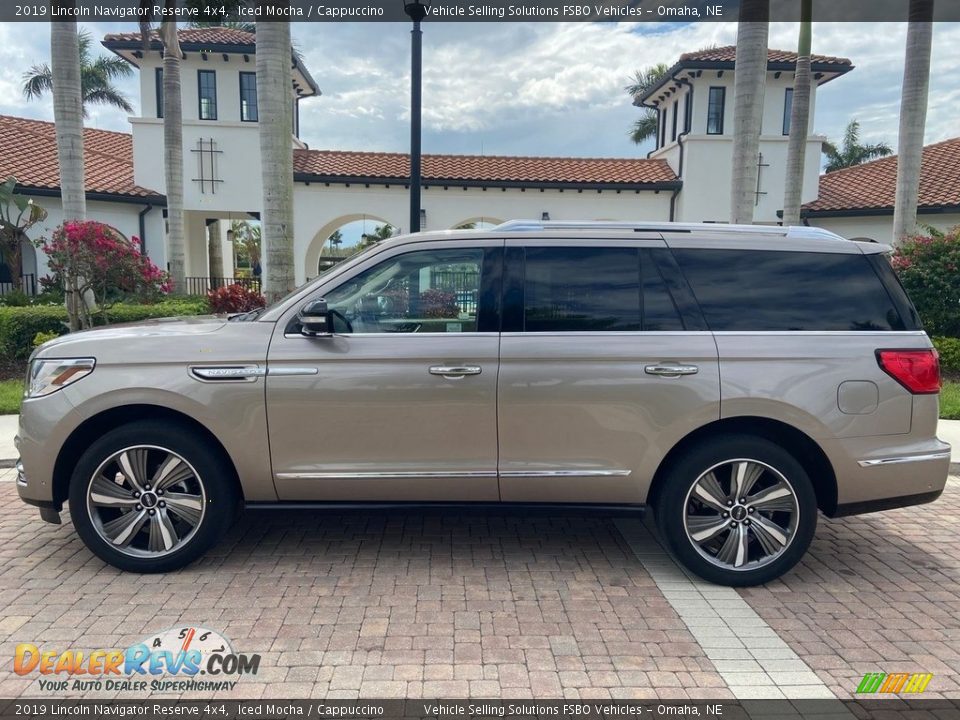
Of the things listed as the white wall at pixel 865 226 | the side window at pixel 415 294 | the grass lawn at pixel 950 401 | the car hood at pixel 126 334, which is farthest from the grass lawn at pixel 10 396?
the white wall at pixel 865 226

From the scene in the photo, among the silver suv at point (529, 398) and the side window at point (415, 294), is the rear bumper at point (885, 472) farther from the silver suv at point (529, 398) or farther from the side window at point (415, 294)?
the side window at point (415, 294)

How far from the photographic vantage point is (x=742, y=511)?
363cm

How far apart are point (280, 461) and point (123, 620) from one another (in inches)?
43.1

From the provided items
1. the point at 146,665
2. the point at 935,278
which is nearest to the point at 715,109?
the point at 935,278

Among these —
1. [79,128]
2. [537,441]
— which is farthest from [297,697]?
[79,128]

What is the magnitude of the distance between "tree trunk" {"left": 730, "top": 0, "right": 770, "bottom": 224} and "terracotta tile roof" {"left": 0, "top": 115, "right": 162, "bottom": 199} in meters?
15.4

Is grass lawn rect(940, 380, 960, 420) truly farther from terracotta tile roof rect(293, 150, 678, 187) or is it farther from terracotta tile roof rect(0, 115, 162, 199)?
terracotta tile roof rect(0, 115, 162, 199)

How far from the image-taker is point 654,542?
4309mm

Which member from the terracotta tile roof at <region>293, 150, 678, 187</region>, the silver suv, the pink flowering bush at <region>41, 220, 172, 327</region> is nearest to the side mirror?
the silver suv

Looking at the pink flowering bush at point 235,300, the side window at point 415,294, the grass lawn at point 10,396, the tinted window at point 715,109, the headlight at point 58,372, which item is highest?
the tinted window at point 715,109

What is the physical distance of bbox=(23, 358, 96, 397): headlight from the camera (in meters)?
3.59

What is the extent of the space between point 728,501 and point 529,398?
1.31 meters

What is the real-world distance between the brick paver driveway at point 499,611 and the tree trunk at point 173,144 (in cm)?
1276

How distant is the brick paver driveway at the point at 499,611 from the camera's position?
2.80 m
